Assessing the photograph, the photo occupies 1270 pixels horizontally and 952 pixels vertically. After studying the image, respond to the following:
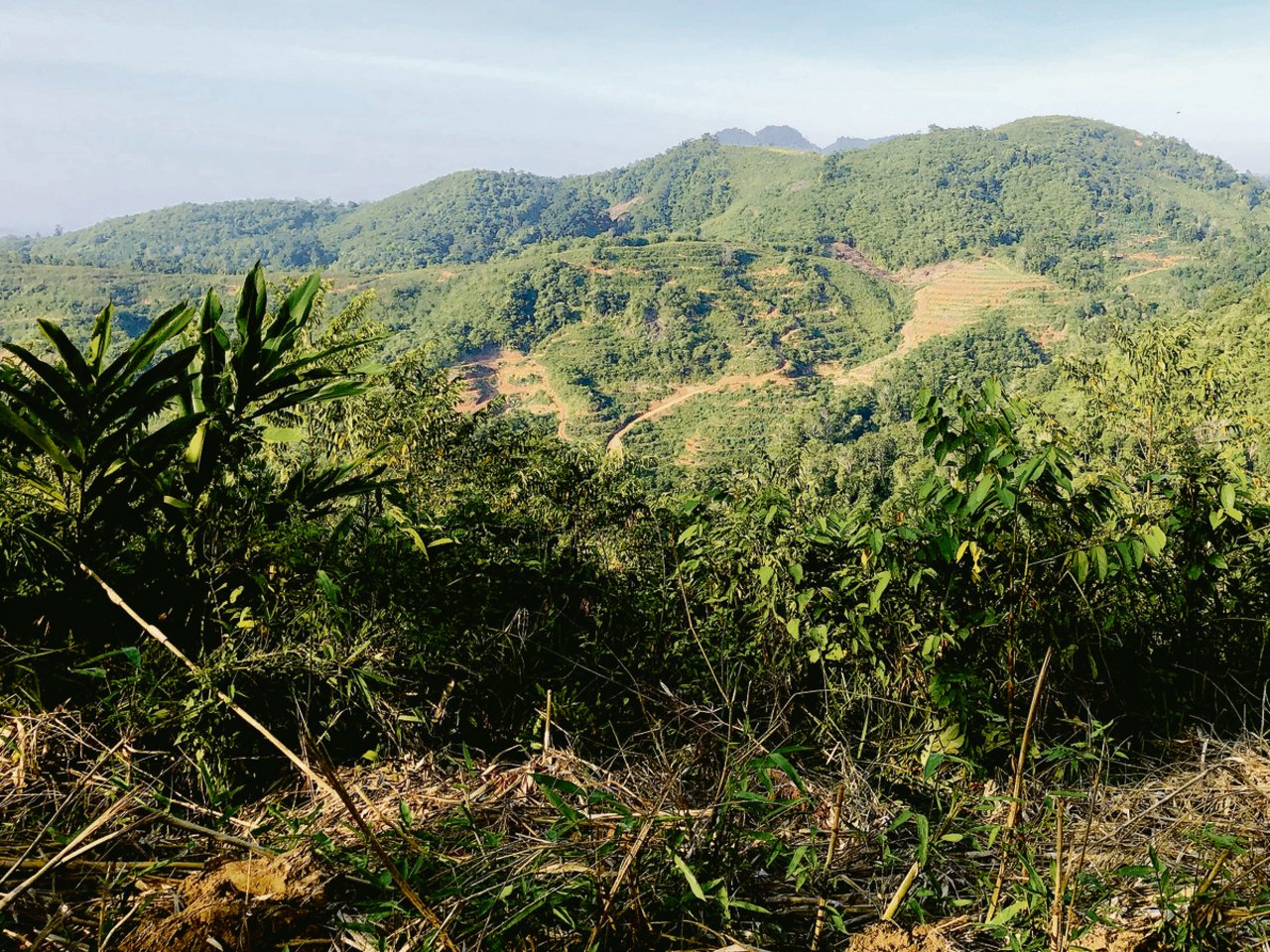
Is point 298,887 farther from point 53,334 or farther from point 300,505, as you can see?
point 53,334

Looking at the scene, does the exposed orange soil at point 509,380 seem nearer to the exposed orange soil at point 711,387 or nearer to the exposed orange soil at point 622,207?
the exposed orange soil at point 711,387

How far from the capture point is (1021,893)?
0.95m

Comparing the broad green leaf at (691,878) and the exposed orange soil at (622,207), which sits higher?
the exposed orange soil at (622,207)

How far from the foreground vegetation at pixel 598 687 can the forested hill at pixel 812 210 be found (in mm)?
69060

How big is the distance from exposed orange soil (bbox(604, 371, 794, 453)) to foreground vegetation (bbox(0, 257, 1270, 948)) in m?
41.4

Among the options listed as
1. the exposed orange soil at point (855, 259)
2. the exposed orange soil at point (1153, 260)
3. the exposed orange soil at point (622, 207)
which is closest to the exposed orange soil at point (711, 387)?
the exposed orange soil at point (855, 259)

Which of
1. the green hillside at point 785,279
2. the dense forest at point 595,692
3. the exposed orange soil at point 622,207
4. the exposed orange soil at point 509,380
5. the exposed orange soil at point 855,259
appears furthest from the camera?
the exposed orange soil at point 622,207

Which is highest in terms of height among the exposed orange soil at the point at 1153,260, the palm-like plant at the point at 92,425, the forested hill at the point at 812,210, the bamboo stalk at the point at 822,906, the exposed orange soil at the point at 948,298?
the forested hill at the point at 812,210

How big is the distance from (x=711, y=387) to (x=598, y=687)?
153 feet

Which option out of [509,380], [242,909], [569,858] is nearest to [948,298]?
[509,380]

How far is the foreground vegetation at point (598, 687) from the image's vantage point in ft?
3.08

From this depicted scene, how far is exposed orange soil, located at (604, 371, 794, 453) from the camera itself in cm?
4434

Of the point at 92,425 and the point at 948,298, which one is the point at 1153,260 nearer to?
the point at 948,298

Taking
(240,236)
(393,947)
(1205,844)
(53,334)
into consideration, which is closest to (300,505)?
(53,334)
